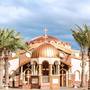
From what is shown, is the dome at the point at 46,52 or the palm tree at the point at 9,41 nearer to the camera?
the palm tree at the point at 9,41

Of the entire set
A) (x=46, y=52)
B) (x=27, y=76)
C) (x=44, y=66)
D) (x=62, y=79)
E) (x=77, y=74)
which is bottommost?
(x=62, y=79)

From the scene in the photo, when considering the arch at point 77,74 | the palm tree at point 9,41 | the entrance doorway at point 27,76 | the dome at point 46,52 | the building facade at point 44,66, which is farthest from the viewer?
the arch at point 77,74

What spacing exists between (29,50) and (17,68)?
459cm

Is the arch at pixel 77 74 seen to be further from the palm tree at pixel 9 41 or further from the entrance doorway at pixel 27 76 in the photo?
the palm tree at pixel 9 41

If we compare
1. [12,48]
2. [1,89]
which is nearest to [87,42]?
[12,48]

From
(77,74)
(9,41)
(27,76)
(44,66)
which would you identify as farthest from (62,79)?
(9,41)

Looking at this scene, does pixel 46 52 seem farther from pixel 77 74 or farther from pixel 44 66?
pixel 77 74

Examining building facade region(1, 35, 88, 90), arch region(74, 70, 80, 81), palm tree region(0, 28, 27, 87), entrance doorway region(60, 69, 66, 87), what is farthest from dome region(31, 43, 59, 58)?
arch region(74, 70, 80, 81)

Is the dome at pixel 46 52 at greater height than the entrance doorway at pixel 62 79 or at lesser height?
greater

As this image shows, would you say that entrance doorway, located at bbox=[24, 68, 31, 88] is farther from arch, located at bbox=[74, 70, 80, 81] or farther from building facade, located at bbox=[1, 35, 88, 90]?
arch, located at bbox=[74, 70, 80, 81]

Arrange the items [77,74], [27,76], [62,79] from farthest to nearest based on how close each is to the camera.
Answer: [77,74] < [62,79] < [27,76]

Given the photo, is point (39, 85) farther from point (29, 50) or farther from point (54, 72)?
point (29, 50)

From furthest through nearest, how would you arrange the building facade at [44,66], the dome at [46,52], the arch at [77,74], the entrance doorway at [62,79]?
the arch at [77,74], the entrance doorway at [62,79], the dome at [46,52], the building facade at [44,66]

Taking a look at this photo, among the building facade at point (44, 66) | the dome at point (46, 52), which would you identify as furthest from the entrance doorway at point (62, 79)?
the dome at point (46, 52)
